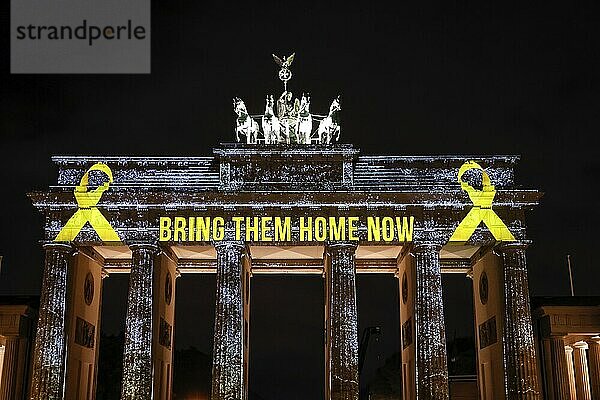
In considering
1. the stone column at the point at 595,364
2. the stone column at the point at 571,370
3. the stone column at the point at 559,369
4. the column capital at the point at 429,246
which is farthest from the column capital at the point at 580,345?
the column capital at the point at 429,246

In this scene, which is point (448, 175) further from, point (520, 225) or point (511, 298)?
point (511, 298)

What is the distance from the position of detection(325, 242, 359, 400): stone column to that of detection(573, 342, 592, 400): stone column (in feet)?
53.0

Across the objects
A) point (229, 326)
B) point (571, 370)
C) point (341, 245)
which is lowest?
point (571, 370)

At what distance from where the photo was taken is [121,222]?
46.1 m

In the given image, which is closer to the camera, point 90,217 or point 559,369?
point 90,217

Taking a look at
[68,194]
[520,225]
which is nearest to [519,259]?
[520,225]

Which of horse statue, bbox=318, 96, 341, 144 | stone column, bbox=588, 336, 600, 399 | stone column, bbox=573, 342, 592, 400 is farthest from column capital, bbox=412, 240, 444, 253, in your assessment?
stone column, bbox=573, 342, 592, 400

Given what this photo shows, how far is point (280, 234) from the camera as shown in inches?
1805

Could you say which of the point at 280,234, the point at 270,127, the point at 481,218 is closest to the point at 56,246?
the point at 280,234

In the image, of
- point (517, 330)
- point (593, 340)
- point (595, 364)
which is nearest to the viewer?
point (517, 330)

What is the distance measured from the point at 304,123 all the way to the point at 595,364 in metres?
24.1

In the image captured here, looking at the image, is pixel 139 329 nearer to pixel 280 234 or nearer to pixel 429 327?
pixel 280 234

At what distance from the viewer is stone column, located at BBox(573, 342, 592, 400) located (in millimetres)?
50125

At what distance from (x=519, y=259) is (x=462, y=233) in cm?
353
